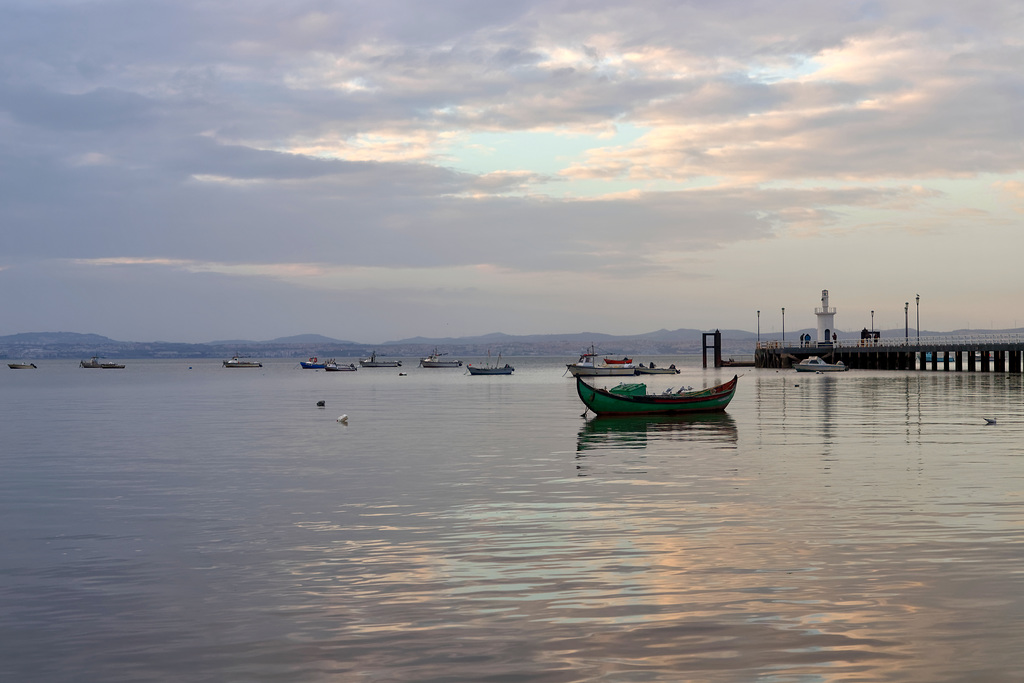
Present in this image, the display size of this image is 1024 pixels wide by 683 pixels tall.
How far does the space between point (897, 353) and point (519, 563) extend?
135700mm

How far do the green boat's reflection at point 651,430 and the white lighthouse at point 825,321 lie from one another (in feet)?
344

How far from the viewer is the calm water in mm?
10508

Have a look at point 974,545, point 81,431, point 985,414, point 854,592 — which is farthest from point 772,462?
point 81,431

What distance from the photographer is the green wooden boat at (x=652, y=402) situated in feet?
160

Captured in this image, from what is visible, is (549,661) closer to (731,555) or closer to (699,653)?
(699,653)

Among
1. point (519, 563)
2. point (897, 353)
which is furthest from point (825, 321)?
point (519, 563)

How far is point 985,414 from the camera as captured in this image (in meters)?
48.5

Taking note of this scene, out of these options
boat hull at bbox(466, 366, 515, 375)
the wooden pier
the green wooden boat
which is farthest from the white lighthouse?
the green wooden boat

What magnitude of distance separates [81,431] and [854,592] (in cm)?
4123

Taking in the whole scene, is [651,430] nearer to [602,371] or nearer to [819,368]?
[819,368]

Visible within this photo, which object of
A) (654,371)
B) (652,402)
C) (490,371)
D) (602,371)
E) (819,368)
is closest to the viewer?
(652,402)

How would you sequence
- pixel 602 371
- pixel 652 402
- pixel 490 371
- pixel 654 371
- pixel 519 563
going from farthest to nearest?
pixel 490 371 → pixel 654 371 → pixel 602 371 → pixel 652 402 → pixel 519 563

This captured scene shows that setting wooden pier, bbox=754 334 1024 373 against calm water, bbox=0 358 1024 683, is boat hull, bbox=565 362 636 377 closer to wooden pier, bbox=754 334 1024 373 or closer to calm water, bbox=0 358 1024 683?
wooden pier, bbox=754 334 1024 373

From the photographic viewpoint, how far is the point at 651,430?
41875mm
